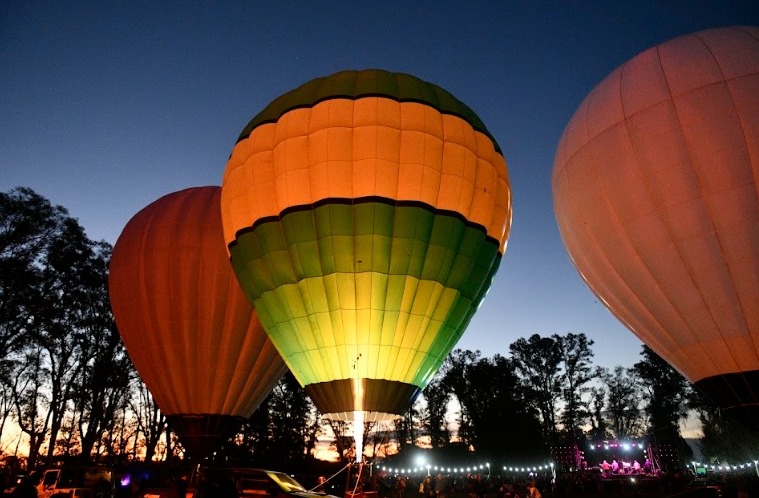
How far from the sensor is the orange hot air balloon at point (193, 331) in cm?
1178

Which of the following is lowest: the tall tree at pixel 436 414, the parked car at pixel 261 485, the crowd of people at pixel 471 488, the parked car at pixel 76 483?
the crowd of people at pixel 471 488

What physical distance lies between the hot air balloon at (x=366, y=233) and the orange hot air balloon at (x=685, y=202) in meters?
2.05

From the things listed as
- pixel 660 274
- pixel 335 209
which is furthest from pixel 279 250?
pixel 660 274

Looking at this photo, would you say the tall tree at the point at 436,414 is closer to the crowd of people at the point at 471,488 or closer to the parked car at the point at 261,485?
the crowd of people at the point at 471,488

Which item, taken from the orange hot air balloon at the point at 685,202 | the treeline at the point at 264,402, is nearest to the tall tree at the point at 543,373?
the treeline at the point at 264,402

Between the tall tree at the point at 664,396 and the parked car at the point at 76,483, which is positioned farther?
the tall tree at the point at 664,396

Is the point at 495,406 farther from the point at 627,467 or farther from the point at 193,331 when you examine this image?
the point at 193,331

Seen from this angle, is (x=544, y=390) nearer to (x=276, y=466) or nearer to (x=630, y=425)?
(x=630, y=425)

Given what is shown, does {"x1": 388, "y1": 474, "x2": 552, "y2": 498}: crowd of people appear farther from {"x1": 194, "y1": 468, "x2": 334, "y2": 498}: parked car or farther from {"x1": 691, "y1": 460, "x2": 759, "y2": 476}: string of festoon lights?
{"x1": 691, "y1": 460, "x2": 759, "y2": 476}: string of festoon lights

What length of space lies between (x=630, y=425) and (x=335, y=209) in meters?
33.0

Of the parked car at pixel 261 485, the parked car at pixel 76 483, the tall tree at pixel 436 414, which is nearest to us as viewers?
the parked car at pixel 261 485

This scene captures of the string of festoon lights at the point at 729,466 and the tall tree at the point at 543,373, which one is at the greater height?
the tall tree at the point at 543,373

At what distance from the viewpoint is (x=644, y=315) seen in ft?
31.4

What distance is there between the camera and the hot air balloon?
8234 millimetres
